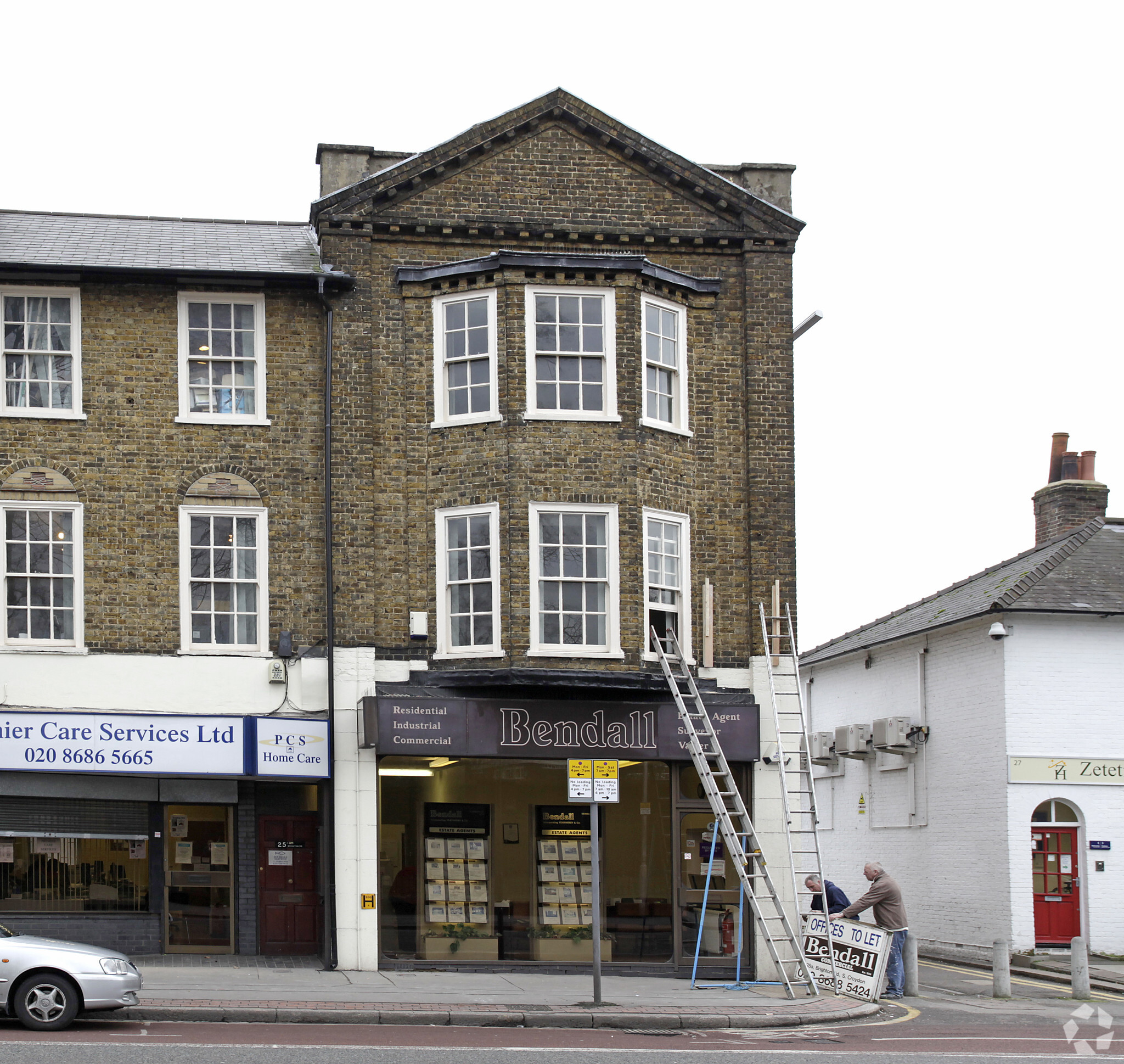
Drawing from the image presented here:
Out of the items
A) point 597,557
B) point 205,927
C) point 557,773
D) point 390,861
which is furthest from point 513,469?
point 205,927

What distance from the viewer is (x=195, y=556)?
2078cm

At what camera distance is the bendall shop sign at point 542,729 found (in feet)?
66.1

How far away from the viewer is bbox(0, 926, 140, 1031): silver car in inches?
544

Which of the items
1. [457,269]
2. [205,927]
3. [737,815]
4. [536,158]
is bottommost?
[205,927]

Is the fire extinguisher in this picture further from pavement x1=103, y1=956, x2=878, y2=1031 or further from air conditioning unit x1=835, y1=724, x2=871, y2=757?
air conditioning unit x1=835, y1=724, x2=871, y2=757

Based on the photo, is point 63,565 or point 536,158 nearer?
point 63,565

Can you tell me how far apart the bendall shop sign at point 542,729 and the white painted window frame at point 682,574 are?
777mm

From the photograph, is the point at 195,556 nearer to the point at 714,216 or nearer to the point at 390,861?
the point at 390,861

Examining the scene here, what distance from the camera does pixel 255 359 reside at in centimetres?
2120

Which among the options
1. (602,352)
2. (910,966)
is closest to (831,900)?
(910,966)

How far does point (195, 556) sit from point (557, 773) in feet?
18.9

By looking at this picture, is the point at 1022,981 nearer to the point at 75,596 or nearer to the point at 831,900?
the point at 831,900

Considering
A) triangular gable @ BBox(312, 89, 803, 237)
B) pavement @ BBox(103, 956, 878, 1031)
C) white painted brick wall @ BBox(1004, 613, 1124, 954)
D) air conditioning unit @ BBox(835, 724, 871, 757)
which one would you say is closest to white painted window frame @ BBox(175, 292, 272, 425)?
triangular gable @ BBox(312, 89, 803, 237)

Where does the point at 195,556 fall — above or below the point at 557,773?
above
